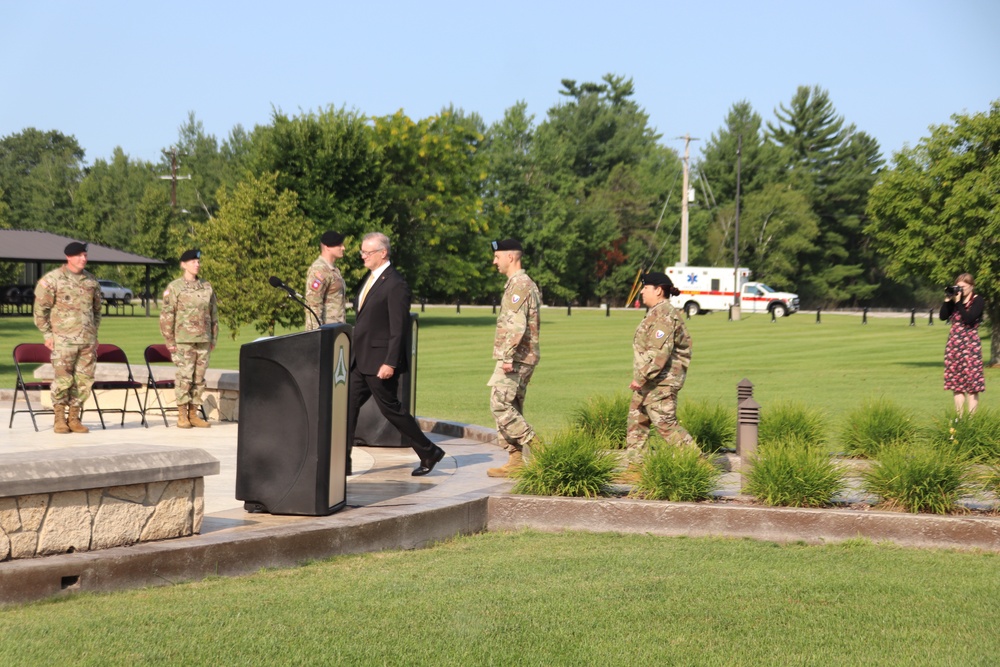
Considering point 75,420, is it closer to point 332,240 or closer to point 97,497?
point 332,240

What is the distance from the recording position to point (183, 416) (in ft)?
44.5

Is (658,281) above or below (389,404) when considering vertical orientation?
above

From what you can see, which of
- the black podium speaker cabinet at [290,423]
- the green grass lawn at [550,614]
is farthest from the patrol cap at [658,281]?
the black podium speaker cabinet at [290,423]

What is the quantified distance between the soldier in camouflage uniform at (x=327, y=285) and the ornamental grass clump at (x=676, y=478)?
457 cm

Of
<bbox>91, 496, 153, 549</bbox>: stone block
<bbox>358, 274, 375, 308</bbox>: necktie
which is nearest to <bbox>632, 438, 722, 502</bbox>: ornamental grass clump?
<bbox>358, 274, 375, 308</bbox>: necktie

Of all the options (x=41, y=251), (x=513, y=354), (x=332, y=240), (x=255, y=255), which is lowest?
(x=513, y=354)

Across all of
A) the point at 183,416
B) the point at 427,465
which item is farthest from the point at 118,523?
the point at 183,416

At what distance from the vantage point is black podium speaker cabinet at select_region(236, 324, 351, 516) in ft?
25.4

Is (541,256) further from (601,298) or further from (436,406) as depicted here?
(436,406)

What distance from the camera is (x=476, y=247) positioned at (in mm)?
62188

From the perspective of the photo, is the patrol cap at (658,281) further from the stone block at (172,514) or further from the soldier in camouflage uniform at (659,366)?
the stone block at (172,514)

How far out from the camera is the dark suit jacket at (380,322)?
9.80 meters

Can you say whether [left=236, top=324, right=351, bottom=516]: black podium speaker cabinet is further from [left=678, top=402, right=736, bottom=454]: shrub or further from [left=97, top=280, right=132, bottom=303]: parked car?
[left=97, top=280, right=132, bottom=303]: parked car

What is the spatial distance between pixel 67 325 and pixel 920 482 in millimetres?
8728
